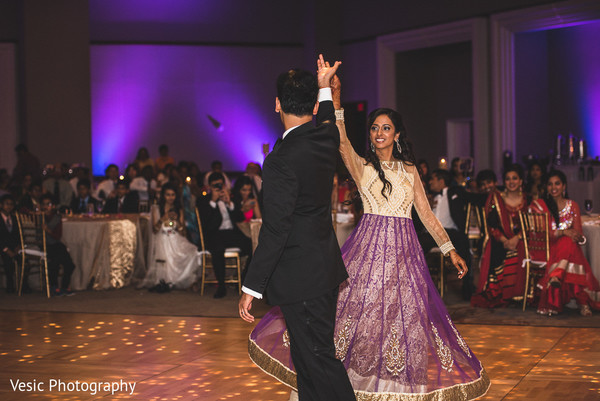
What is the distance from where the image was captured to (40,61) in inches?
512

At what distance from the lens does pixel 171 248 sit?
782 cm

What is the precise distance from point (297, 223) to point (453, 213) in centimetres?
464

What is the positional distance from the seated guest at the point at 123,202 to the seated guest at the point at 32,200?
0.76 meters

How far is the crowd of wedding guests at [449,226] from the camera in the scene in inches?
251

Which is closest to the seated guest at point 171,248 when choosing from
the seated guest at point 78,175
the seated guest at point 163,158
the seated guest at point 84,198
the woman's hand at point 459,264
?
the seated guest at point 84,198

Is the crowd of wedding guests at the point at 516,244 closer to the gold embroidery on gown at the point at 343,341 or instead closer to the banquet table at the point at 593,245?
the banquet table at the point at 593,245

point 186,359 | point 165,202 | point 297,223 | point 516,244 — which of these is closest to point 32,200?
point 165,202

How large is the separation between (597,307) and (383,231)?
3281 mm

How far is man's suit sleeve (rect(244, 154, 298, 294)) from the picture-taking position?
105 inches

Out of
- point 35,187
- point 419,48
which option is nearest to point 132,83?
point 419,48

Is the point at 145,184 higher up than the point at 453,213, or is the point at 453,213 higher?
the point at 145,184

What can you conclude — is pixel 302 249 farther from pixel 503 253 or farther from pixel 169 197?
pixel 169 197

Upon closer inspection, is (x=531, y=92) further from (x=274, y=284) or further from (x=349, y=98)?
(x=274, y=284)

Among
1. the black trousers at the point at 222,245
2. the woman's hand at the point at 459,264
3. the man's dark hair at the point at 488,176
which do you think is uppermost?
the man's dark hair at the point at 488,176
